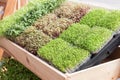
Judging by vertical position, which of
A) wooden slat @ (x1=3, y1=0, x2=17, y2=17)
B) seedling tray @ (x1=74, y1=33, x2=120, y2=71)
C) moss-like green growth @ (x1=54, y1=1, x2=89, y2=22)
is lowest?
wooden slat @ (x1=3, y1=0, x2=17, y2=17)

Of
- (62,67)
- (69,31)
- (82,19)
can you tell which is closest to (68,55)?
(62,67)

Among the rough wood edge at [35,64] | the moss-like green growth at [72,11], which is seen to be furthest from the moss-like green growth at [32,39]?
the moss-like green growth at [72,11]

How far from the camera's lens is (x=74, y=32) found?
1.25 m

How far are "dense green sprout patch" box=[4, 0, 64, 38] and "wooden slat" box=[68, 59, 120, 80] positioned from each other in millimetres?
623

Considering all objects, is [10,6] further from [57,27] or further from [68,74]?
[68,74]

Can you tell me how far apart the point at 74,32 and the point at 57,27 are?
5.6 inches

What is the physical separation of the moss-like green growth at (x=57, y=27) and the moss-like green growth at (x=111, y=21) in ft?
0.68

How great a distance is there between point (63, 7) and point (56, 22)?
0.53 ft

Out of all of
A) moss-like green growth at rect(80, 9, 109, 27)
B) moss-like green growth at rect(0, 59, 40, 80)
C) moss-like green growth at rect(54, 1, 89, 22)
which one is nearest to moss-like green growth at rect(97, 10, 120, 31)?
moss-like green growth at rect(80, 9, 109, 27)

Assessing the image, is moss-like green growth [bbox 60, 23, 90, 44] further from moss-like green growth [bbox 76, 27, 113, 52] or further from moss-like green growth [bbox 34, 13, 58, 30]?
moss-like green growth [bbox 34, 13, 58, 30]

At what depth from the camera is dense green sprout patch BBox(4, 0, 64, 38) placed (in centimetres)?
151

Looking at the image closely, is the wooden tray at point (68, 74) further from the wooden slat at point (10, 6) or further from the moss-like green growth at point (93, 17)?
the wooden slat at point (10, 6)

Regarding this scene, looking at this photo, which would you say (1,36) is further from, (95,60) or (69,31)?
(95,60)

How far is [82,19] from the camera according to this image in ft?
4.37
